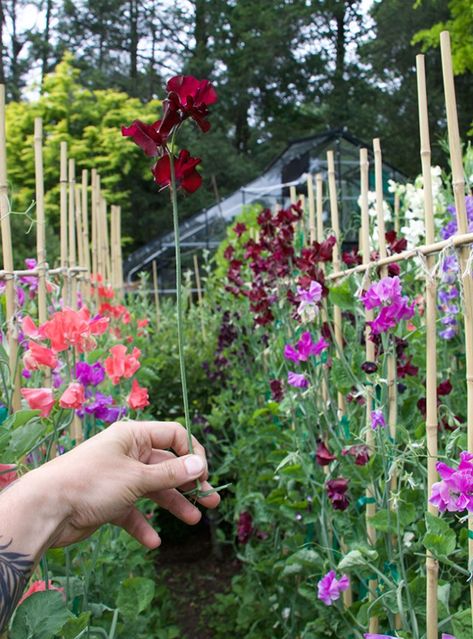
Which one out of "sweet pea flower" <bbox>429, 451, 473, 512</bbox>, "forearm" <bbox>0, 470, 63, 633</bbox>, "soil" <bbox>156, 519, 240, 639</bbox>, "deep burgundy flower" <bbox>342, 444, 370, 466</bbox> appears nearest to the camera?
"forearm" <bbox>0, 470, 63, 633</bbox>

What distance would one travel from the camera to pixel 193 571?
3936 millimetres

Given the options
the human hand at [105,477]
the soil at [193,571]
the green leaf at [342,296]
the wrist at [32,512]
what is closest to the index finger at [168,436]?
A: the human hand at [105,477]

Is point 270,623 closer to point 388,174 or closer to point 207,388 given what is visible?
point 207,388

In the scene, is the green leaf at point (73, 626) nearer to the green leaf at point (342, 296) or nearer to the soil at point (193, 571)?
the green leaf at point (342, 296)

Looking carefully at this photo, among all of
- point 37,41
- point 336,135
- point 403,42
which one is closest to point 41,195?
point 336,135

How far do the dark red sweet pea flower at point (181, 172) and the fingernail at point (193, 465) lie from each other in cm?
35

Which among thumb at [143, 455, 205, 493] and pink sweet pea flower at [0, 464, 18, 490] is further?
pink sweet pea flower at [0, 464, 18, 490]

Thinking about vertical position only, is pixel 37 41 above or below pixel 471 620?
above

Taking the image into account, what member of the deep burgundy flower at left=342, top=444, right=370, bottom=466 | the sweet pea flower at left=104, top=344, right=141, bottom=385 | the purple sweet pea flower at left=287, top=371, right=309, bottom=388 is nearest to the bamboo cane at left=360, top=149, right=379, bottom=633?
the deep burgundy flower at left=342, top=444, right=370, bottom=466

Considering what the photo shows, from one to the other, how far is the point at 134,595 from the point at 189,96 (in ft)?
3.89

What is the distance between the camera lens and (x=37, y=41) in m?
21.0

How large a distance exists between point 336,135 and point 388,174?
1.05 metres

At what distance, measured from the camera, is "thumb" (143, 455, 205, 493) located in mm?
956

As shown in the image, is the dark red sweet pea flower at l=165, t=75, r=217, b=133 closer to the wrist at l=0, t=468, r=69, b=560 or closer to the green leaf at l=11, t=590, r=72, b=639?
the wrist at l=0, t=468, r=69, b=560
